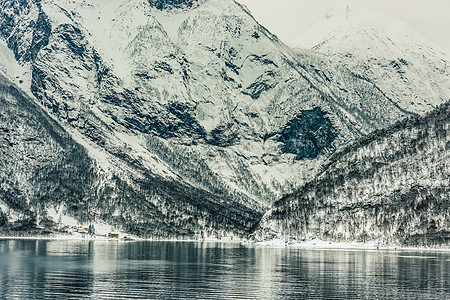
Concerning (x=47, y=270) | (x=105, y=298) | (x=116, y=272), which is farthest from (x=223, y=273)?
(x=105, y=298)

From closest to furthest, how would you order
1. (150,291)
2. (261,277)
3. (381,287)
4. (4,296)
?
(4,296) < (150,291) < (381,287) < (261,277)

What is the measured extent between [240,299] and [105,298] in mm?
25356

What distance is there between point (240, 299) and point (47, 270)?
7167cm

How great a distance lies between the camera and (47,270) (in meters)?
192

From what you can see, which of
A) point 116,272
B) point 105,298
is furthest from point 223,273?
point 105,298

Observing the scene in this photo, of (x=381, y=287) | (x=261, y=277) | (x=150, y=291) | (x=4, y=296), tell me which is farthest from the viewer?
(x=261, y=277)

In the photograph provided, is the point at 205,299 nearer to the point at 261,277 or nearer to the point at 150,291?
the point at 150,291

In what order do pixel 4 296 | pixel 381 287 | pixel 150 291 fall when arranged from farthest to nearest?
1. pixel 381 287
2. pixel 150 291
3. pixel 4 296

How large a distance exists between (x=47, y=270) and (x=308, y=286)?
2778 inches

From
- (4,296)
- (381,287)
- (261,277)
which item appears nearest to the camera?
(4,296)

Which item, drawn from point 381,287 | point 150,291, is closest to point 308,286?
point 381,287

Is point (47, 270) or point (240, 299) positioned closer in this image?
point (240, 299)

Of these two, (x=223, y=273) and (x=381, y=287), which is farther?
A: (x=223, y=273)

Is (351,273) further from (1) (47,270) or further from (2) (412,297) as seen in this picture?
(1) (47,270)
